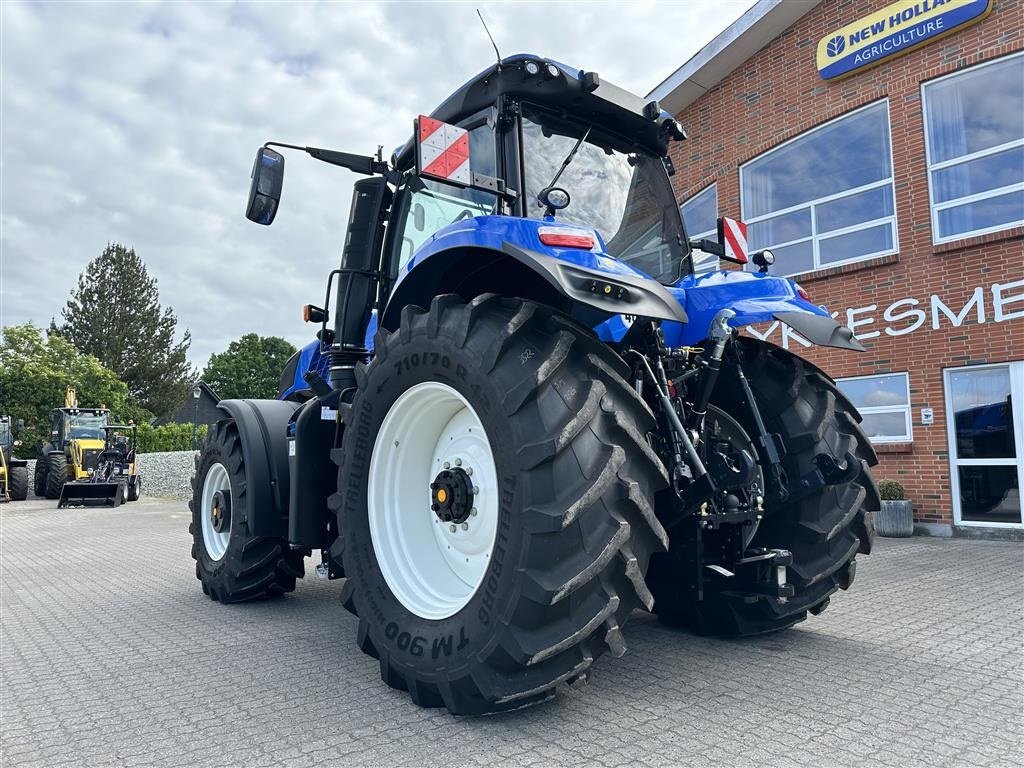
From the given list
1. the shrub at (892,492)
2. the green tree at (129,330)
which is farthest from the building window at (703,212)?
the green tree at (129,330)

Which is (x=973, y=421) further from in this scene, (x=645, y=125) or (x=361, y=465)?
(x=361, y=465)

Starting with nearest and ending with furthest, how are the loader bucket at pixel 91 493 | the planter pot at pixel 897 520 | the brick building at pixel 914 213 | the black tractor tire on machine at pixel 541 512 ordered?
the black tractor tire on machine at pixel 541 512
the brick building at pixel 914 213
the planter pot at pixel 897 520
the loader bucket at pixel 91 493

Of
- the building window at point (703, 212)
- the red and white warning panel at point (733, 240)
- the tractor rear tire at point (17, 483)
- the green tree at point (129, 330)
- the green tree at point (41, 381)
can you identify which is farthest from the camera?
the green tree at point (129, 330)

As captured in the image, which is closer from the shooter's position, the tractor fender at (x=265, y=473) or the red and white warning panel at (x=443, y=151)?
the red and white warning panel at (x=443, y=151)

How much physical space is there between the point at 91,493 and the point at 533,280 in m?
20.1

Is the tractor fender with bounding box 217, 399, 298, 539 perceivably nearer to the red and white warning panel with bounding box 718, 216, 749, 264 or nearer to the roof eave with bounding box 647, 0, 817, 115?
the red and white warning panel with bounding box 718, 216, 749, 264

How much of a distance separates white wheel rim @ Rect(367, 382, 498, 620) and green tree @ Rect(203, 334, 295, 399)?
5087cm

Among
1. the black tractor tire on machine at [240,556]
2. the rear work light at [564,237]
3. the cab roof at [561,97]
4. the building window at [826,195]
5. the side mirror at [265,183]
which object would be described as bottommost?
the black tractor tire on machine at [240,556]

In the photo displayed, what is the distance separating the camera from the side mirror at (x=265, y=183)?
4047 millimetres

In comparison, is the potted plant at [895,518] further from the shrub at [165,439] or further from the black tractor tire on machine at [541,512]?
the shrub at [165,439]

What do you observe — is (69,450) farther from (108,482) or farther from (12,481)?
(108,482)

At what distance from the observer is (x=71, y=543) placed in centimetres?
1034

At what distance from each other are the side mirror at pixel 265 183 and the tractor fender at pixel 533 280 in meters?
0.98

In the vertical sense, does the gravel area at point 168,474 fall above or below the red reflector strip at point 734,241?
below
